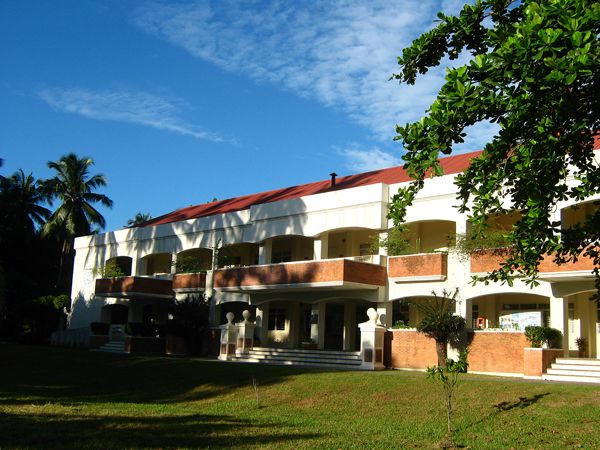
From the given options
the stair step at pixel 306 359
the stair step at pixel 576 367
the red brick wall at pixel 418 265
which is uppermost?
the red brick wall at pixel 418 265

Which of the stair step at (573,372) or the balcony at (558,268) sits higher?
the balcony at (558,268)

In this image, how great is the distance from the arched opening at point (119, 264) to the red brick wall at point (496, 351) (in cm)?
2237

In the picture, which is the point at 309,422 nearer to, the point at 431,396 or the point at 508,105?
the point at 431,396

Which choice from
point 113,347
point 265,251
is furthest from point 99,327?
point 265,251

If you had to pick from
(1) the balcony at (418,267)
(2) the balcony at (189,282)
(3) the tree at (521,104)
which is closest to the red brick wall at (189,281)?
(2) the balcony at (189,282)

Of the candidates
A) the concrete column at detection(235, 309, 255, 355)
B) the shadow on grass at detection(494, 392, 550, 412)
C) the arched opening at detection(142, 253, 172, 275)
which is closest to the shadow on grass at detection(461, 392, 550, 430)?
the shadow on grass at detection(494, 392, 550, 412)

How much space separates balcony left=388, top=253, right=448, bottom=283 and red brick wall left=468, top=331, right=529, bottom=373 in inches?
108

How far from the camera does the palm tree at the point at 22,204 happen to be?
47.6m

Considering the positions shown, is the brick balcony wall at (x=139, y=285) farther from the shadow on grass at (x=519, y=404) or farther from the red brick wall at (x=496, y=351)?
the shadow on grass at (x=519, y=404)

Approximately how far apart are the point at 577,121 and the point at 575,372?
15.1m

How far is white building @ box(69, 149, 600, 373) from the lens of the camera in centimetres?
2475

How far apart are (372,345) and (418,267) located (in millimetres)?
3597

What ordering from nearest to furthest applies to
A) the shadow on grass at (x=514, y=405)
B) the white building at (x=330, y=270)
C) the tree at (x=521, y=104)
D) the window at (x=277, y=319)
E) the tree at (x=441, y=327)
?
the tree at (x=521, y=104) < the shadow on grass at (x=514, y=405) < the tree at (x=441, y=327) < the white building at (x=330, y=270) < the window at (x=277, y=319)

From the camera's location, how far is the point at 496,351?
2341cm
